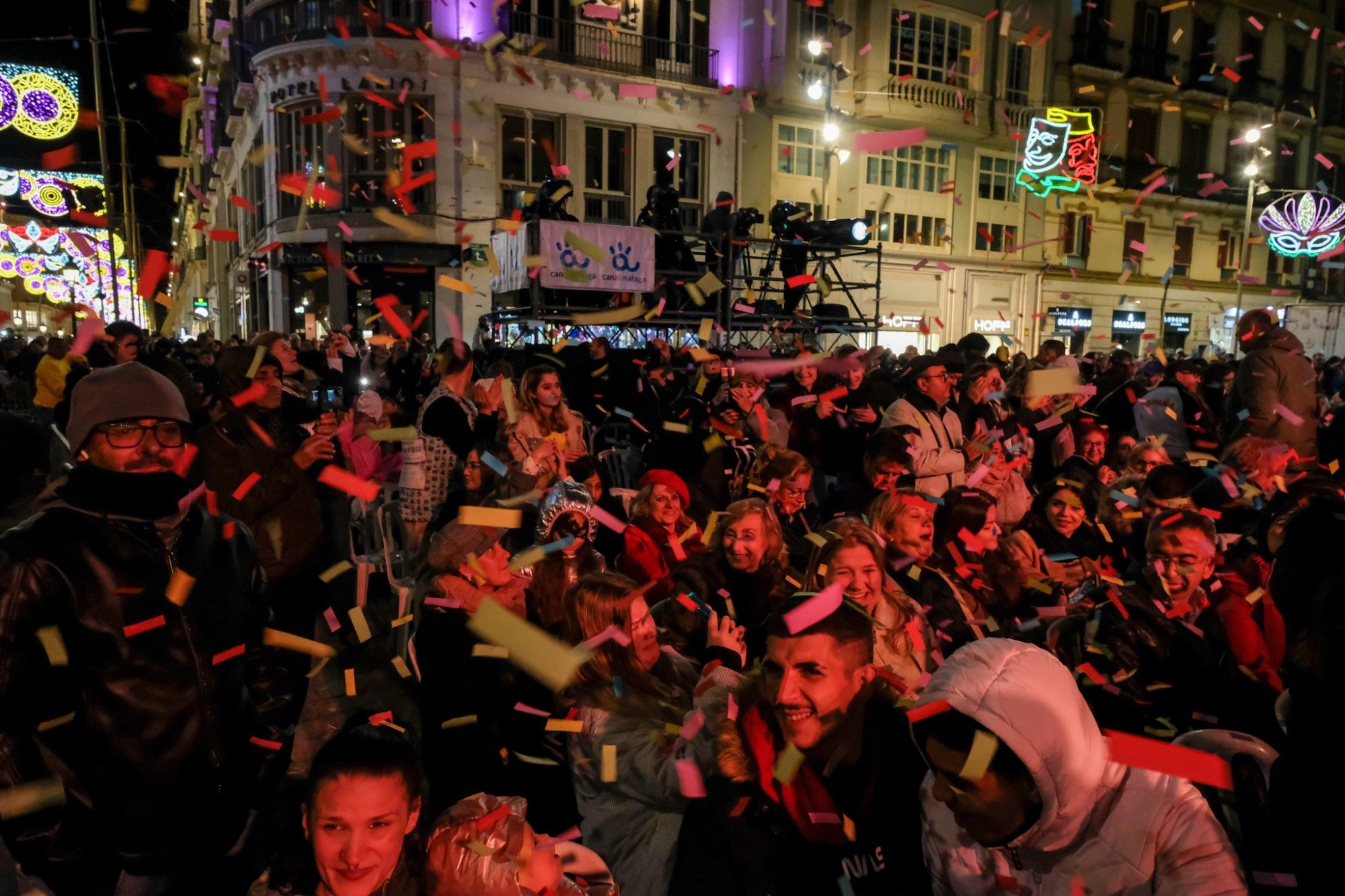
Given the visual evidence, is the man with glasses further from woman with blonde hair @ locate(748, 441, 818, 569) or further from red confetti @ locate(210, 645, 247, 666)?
red confetti @ locate(210, 645, 247, 666)

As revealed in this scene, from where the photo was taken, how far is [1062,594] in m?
4.06

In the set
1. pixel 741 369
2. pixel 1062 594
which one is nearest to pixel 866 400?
pixel 741 369

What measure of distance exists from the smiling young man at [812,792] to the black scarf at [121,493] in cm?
153

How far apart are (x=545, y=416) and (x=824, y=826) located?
3.93m

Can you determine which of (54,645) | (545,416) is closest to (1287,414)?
(545,416)

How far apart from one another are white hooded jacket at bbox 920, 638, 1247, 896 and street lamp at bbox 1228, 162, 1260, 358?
21.4 metres

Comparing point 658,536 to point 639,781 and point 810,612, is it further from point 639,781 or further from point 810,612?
point 810,612

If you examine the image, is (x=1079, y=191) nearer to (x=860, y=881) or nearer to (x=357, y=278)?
(x=357, y=278)

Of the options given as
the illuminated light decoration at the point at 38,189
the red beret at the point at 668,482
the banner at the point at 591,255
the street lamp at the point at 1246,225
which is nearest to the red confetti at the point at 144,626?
the red beret at the point at 668,482

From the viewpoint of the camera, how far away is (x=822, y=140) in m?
23.0

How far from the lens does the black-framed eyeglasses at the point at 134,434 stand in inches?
88.5

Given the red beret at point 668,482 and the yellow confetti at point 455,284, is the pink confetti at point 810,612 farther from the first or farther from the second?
the yellow confetti at point 455,284

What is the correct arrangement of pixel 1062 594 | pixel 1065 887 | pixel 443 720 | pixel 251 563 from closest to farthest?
pixel 1065 887 → pixel 251 563 → pixel 443 720 → pixel 1062 594

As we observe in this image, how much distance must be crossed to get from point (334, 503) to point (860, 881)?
15.8 feet
